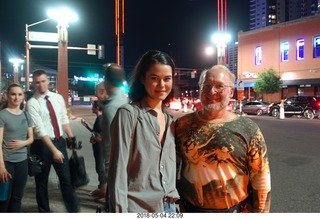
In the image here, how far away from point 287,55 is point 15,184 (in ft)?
122

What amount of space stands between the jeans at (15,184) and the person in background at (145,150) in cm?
239

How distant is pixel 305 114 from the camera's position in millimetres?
22797

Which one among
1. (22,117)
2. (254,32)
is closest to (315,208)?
(22,117)

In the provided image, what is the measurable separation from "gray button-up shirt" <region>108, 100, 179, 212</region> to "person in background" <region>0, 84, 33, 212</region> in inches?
93.0

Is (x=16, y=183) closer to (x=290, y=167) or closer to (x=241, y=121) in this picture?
(x=241, y=121)

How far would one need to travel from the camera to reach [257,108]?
1062 inches

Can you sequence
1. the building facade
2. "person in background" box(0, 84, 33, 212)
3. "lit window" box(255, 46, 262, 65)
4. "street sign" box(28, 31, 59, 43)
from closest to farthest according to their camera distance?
1. "person in background" box(0, 84, 33, 212)
2. "street sign" box(28, 31, 59, 43)
3. the building facade
4. "lit window" box(255, 46, 262, 65)

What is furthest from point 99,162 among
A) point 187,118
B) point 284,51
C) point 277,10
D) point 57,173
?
point 277,10

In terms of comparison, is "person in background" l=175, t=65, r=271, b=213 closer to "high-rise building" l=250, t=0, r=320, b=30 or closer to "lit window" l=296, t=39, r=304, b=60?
"lit window" l=296, t=39, r=304, b=60

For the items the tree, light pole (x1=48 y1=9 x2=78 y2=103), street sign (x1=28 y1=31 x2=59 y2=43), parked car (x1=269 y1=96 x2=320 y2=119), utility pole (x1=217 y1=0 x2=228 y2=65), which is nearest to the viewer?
light pole (x1=48 y1=9 x2=78 y2=103)

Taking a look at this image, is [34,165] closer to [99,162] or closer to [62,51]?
[99,162]

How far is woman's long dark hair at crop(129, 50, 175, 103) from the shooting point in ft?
6.67

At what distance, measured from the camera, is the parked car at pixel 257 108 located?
26719 mm

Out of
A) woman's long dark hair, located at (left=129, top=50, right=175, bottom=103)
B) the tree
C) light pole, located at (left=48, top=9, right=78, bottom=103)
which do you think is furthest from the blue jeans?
the tree
